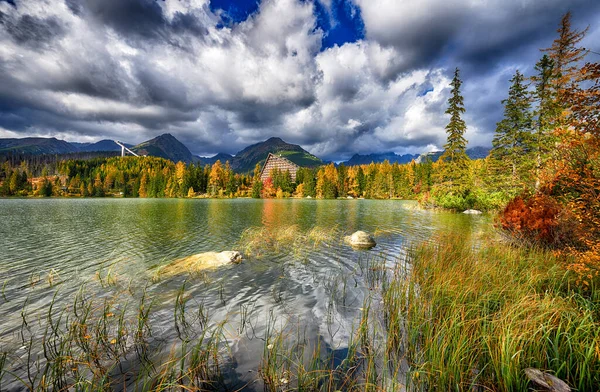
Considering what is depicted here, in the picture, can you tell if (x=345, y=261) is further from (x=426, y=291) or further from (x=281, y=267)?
(x=426, y=291)

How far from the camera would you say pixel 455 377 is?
143 inches

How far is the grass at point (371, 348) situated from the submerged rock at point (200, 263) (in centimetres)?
266

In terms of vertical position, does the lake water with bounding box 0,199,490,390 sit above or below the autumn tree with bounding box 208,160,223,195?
below

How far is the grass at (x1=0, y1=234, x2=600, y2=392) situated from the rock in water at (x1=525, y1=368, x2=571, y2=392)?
0.18 metres

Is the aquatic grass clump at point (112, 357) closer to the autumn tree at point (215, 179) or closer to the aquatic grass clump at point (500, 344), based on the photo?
the aquatic grass clump at point (500, 344)

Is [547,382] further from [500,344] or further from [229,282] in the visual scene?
[229,282]

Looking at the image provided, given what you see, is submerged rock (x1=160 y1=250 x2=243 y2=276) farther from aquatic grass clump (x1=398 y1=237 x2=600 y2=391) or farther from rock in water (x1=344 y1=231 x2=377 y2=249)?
aquatic grass clump (x1=398 y1=237 x2=600 y2=391)

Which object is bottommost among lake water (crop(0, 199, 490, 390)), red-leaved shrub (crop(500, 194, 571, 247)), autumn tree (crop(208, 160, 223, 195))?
lake water (crop(0, 199, 490, 390))

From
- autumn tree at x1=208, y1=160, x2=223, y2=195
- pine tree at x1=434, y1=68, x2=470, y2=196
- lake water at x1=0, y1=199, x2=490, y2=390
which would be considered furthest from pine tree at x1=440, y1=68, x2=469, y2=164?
autumn tree at x1=208, y1=160, x2=223, y2=195

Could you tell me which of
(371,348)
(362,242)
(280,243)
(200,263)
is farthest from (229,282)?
(362,242)

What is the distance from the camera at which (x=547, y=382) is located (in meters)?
3.11

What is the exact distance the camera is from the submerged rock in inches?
404

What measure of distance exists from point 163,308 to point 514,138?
43362 millimetres

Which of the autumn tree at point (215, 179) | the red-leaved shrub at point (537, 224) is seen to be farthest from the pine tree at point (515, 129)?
the autumn tree at point (215, 179)
